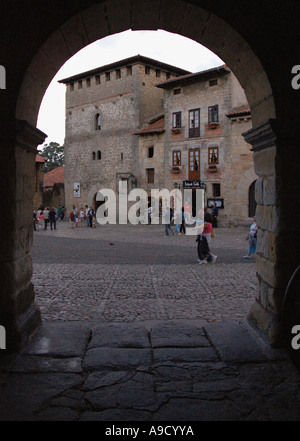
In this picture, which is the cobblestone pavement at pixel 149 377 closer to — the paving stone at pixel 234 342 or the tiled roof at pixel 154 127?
the paving stone at pixel 234 342

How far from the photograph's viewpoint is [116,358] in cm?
382

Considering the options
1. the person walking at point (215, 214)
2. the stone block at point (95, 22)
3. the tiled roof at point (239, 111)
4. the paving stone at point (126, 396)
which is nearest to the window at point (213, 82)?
the tiled roof at point (239, 111)

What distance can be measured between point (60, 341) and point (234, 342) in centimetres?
178

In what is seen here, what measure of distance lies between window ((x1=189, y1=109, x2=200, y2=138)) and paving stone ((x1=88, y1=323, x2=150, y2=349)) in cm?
2650

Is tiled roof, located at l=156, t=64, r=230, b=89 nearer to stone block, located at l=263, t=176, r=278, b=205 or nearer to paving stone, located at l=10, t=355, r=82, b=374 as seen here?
stone block, located at l=263, t=176, r=278, b=205

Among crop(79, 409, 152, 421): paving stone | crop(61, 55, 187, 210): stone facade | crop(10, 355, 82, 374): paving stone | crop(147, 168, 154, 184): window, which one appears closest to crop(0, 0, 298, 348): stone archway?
crop(10, 355, 82, 374): paving stone

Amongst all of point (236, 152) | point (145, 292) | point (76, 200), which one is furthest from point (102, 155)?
point (145, 292)

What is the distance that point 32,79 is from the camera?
425 cm

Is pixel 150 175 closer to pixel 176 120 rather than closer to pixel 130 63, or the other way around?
pixel 176 120

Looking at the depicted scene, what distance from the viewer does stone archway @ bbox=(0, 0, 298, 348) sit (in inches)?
159

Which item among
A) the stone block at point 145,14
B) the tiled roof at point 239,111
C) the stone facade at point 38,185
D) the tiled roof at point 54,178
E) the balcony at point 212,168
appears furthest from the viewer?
the tiled roof at point 54,178

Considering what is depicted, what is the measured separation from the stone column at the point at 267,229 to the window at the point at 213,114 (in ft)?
83.0

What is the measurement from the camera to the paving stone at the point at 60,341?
3.96 metres

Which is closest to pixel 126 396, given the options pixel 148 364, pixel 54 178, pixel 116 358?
pixel 148 364
